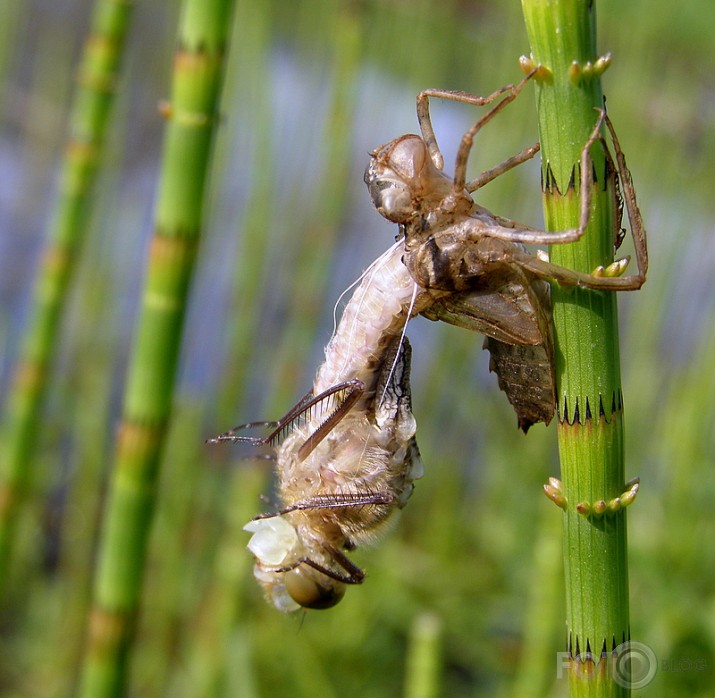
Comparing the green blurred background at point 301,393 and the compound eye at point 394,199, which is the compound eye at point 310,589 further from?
the green blurred background at point 301,393

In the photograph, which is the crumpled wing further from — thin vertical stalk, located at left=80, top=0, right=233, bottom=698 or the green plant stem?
thin vertical stalk, located at left=80, top=0, right=233, bottom=698

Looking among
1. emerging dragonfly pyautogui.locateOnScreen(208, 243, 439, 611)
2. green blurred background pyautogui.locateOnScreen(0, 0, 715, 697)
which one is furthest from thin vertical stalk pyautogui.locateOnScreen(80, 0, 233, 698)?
green blurred background pyautogui.locateOnScreen(0, 0, 715, 697)

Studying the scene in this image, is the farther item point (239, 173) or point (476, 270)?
point (239, 173)

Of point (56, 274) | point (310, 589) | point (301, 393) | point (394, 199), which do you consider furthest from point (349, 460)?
point (301, 393)

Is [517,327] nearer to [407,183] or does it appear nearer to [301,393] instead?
[407,183]

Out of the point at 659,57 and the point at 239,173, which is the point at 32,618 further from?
the point at 659,57

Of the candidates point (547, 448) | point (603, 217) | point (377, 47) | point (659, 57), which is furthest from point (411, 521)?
point (603, 217)

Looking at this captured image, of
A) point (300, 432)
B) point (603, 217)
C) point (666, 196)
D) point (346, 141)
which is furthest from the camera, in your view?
point (666, 196)
